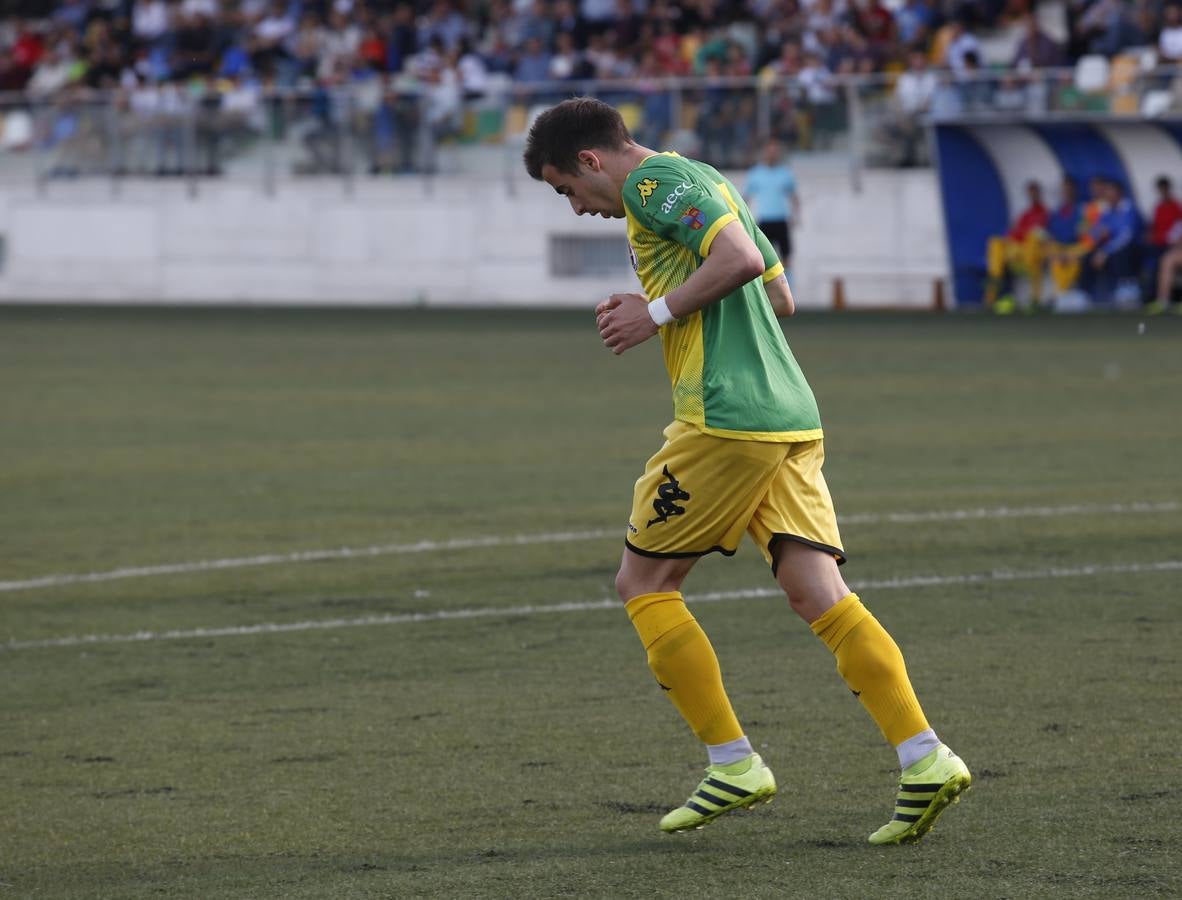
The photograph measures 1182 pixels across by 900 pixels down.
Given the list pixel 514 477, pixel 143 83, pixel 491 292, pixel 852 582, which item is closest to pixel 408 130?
pixel 491 292

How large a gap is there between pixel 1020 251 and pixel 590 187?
2330 centimetres

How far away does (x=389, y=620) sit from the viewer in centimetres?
797

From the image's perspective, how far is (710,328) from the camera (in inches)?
194

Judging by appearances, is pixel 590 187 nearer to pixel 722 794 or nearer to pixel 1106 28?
pixel 722 794

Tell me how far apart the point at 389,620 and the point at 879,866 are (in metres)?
3.67

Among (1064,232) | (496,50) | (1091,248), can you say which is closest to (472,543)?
(1091,248)

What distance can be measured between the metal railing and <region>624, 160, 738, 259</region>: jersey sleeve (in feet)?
74.3

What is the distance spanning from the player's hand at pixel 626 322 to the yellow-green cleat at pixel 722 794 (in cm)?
104

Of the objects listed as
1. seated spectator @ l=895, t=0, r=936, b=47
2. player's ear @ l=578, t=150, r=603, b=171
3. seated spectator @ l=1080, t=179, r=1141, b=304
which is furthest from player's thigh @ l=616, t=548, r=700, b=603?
seated spectator @ l=895, t=0, r=936, b=47

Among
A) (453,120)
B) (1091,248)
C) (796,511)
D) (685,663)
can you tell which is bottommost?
(1091,248)

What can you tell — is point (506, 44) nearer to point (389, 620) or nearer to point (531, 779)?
point (389, 620)

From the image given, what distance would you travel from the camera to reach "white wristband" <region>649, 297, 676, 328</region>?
4.79m

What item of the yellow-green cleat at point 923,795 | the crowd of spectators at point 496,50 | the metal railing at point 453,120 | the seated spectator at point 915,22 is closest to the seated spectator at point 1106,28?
the crowd of spectators at point 496,50

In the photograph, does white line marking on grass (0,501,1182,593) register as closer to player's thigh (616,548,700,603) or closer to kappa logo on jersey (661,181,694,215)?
player's thigh (616,548,700,603)
